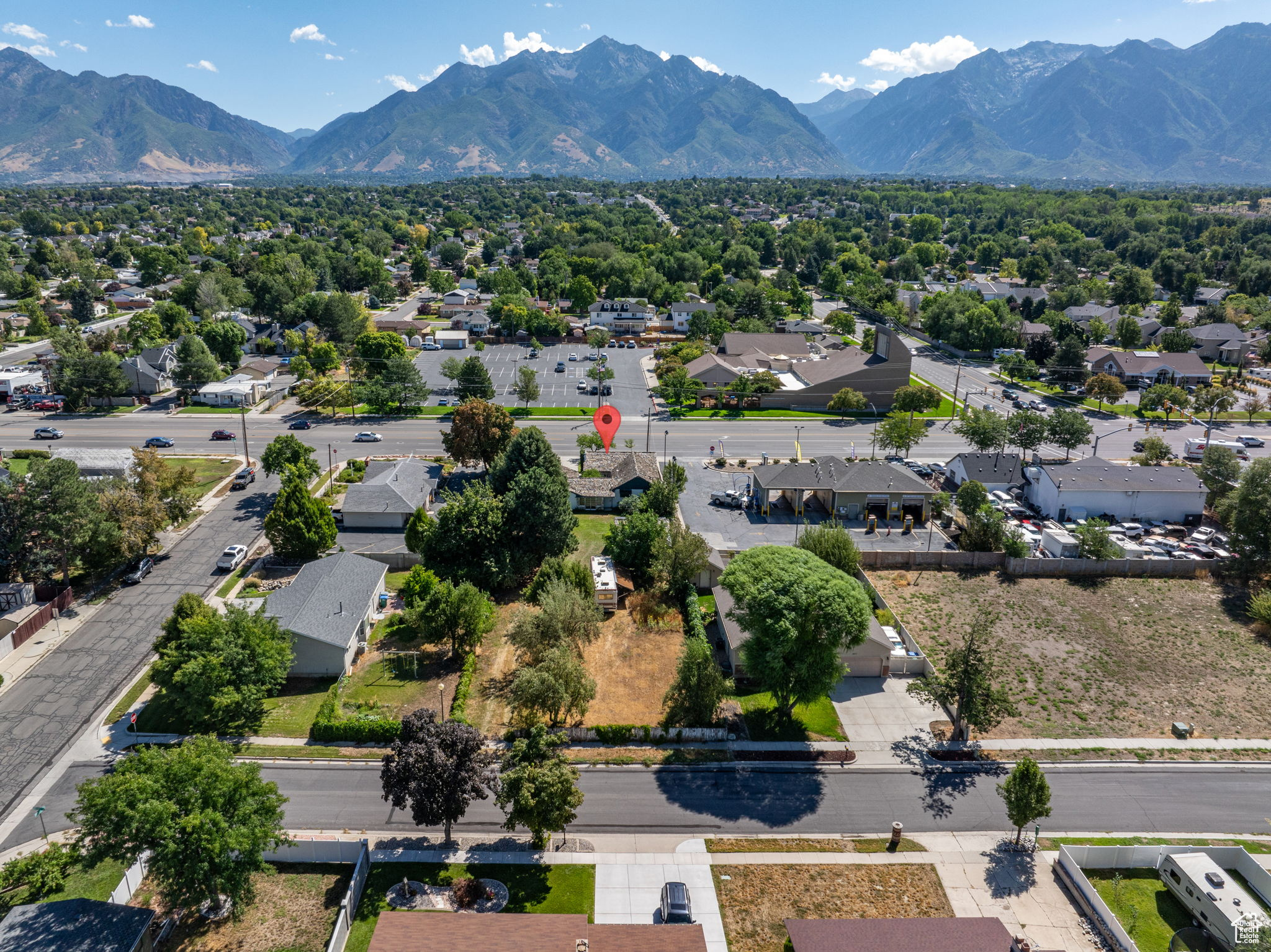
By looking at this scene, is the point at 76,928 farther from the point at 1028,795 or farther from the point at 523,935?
the point at 1028,795

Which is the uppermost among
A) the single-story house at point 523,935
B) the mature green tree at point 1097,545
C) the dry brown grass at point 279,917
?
the mature green tree at point 1097,545

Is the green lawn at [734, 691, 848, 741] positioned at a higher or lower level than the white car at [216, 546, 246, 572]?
lower

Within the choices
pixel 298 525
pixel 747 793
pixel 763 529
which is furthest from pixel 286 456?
pixel 747 793

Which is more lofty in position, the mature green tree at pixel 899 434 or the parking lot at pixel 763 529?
the mature green tree at pixel 899 434

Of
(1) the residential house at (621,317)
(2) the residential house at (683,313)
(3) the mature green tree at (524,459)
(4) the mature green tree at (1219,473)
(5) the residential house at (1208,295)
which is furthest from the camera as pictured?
(5) the residential house at (1208,295)

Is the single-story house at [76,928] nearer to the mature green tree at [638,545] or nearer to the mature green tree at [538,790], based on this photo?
the mature green tree at [538,790]

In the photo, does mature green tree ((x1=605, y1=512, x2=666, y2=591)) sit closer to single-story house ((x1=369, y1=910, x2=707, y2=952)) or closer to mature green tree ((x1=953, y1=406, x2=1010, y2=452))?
single-story house ((x1=369, y1=910, x2=707, y2=952))

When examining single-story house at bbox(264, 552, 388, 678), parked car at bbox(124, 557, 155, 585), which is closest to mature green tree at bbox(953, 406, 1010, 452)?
single-story house at bbox(264, 552, 388, 678)

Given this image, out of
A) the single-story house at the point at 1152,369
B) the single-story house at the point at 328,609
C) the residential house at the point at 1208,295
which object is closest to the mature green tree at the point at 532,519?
the single-story house at the point at 328,609
